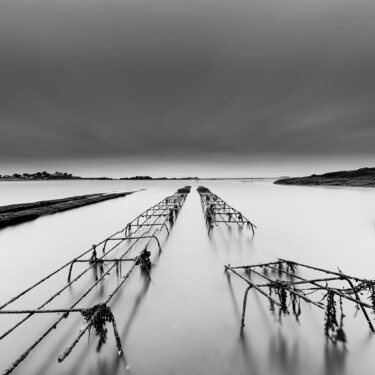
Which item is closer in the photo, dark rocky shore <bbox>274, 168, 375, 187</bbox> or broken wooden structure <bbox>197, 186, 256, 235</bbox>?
broken wooden structure <bbox>197, 186, 256, 235</bbox>

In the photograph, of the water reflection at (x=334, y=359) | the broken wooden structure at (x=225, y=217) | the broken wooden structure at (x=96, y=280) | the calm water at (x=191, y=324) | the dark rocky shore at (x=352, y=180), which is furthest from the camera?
the dark rocky shore at (x=352, y=180)

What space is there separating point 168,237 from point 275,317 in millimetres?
7840

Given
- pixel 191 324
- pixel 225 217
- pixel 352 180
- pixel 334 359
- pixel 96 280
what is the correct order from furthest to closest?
pixel 352 180 < pixel 225 217 < pixel 96 280 < pixel 191 324 < pixel 334 359

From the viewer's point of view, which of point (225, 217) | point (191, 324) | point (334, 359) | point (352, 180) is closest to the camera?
point (334, 359)

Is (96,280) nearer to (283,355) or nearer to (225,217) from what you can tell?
(283,355)

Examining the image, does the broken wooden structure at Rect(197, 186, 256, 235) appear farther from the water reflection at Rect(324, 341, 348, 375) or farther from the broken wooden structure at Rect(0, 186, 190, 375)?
the water reflection at Rect(324, 341, 348, 375)

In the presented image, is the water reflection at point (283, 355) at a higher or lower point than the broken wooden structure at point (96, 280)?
lower

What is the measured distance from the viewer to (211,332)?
4.43m

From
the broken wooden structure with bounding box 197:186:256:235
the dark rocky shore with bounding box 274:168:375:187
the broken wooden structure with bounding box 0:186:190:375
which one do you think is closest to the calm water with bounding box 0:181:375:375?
the broken wooden structure with bounding box 0:186:190:375

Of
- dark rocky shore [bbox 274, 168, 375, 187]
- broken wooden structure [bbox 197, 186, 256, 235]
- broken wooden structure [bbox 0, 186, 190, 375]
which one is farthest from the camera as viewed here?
dark rocky shore [bbox 274, 168, 375, 187]

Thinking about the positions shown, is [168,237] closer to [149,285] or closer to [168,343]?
[149,285]

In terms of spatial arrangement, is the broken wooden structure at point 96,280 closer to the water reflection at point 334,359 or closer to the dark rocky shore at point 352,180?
the water reflection at point 334,359

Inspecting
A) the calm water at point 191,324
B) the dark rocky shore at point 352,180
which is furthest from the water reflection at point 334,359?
the dark rocky shore at point 352,180

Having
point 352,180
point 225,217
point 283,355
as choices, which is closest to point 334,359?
point 283,355
